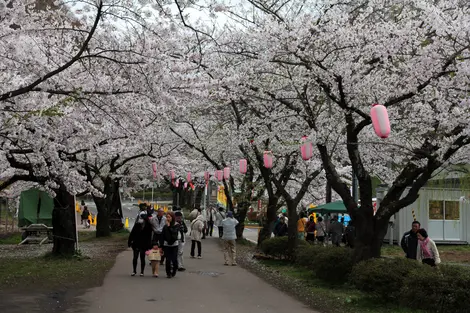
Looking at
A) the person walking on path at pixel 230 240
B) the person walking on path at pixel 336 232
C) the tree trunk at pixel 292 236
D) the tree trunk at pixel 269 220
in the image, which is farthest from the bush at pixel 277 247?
the person walking on path at pixel 336 232

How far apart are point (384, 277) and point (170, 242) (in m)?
5.66

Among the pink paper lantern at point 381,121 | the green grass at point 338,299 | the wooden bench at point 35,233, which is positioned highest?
the pink paper lantern at point 381,121

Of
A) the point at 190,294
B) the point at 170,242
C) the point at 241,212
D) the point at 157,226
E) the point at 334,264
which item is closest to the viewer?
the point at 190,294

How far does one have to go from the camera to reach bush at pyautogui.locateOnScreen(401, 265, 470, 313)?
27.4 feet

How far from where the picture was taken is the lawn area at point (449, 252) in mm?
19859

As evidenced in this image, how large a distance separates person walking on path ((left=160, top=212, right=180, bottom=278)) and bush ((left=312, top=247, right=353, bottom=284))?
3494 millimetres

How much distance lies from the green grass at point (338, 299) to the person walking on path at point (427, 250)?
152cm

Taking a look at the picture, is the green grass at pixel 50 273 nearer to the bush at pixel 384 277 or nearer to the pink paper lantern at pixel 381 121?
the bush at pixel 384 277

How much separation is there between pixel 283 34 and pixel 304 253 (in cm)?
576

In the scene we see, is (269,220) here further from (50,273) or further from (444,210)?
(50,273)

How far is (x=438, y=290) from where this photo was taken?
339 inches

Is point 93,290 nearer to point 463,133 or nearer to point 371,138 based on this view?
point 463,133

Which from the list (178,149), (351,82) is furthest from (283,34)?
(178,149)

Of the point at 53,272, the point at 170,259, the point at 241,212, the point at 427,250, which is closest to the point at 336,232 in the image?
the point at 241,212
